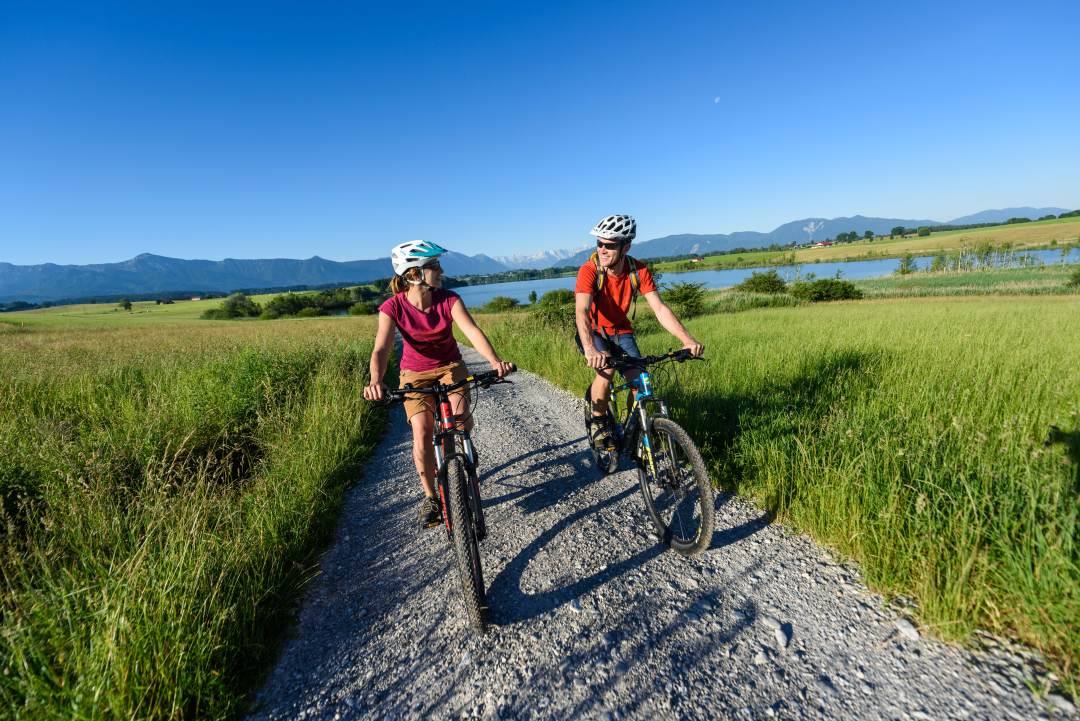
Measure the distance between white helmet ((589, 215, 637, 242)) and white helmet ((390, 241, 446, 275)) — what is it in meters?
1.55

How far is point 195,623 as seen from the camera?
7.39ft

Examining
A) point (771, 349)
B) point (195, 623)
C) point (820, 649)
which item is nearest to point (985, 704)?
point (820, 649)

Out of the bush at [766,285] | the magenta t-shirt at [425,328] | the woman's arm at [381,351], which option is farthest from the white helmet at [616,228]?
the bush at [766,285]

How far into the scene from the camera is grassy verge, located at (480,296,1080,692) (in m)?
2.18

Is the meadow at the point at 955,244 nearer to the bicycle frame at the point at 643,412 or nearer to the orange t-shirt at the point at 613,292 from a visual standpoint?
the orange t-shirt at the point at 613,292

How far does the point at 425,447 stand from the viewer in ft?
11.8

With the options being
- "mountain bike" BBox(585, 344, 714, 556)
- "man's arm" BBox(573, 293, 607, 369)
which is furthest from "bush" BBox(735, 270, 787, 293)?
"mountain bike" BBox(585, 344, 714, 556)

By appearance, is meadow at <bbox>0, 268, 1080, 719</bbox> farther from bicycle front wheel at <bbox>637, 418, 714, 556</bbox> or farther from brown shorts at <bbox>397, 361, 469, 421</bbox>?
brown shorts at <bbox>397, 361, 469, 421</bbox>

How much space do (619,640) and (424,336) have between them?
100 inches

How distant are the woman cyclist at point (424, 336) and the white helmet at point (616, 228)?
151 centimetres

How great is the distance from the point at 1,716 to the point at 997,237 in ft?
456

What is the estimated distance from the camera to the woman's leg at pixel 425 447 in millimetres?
3461

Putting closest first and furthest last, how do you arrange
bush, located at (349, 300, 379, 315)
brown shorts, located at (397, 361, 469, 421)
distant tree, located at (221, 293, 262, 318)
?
1. brown shorts, located at (397, 361, 469, 421)
2. bush, located at (349, 300, 379, 315)
3. distant tree, located at (221, 293, 262, 318)

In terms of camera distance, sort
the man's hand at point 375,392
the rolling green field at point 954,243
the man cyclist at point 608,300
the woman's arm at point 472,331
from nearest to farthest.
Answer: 1. the man's hand at point 375,392
2. the woman's arm at point 472,331
3. the man cyclist at point 608,300
4. the rolling green field at point 954,243
